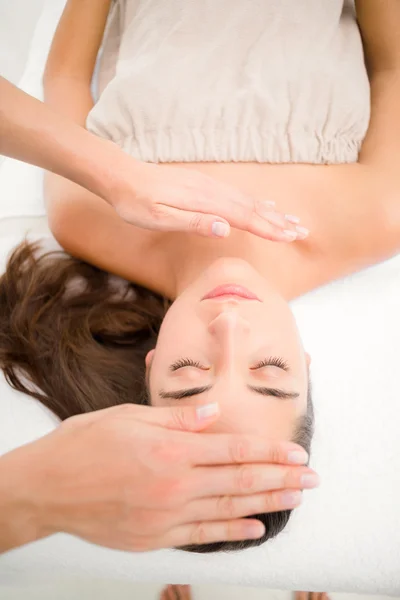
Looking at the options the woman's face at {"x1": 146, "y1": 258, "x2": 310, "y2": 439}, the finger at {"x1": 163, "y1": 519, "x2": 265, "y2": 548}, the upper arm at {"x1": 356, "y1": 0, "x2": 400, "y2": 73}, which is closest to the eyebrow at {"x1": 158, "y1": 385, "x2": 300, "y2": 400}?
the woman's face at {"x1": 146, "y1": 258, "x2": 310, "y2": 439}

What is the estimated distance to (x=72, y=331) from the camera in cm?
119

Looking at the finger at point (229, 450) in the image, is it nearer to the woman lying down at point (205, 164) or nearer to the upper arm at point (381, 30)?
the woman lying down at point (205, 164)

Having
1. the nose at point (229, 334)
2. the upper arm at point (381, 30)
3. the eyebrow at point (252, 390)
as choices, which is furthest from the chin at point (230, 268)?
the upper arm at point (381, 30)

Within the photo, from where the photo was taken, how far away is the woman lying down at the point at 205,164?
1.11 meters

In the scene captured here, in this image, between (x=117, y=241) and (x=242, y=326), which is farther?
(x=117, y=241)

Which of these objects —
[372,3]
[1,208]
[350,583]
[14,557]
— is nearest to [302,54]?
[372,3]

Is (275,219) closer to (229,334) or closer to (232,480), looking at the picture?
(229,334)

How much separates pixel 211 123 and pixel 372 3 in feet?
1.79

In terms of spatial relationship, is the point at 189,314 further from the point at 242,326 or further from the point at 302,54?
the point at 302,54

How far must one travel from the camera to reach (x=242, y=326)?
0.84 metres

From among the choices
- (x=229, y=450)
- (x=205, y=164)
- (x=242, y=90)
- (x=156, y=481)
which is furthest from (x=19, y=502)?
(x=242, y=90)

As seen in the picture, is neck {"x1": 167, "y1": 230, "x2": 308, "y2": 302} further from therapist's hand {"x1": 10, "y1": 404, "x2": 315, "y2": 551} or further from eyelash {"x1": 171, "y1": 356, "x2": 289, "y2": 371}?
therapist's hand {"x1": 10, "y1": 404, "x2": 315, "y2": 551}

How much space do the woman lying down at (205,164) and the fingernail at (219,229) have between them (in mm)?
114

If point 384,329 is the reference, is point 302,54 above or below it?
above
